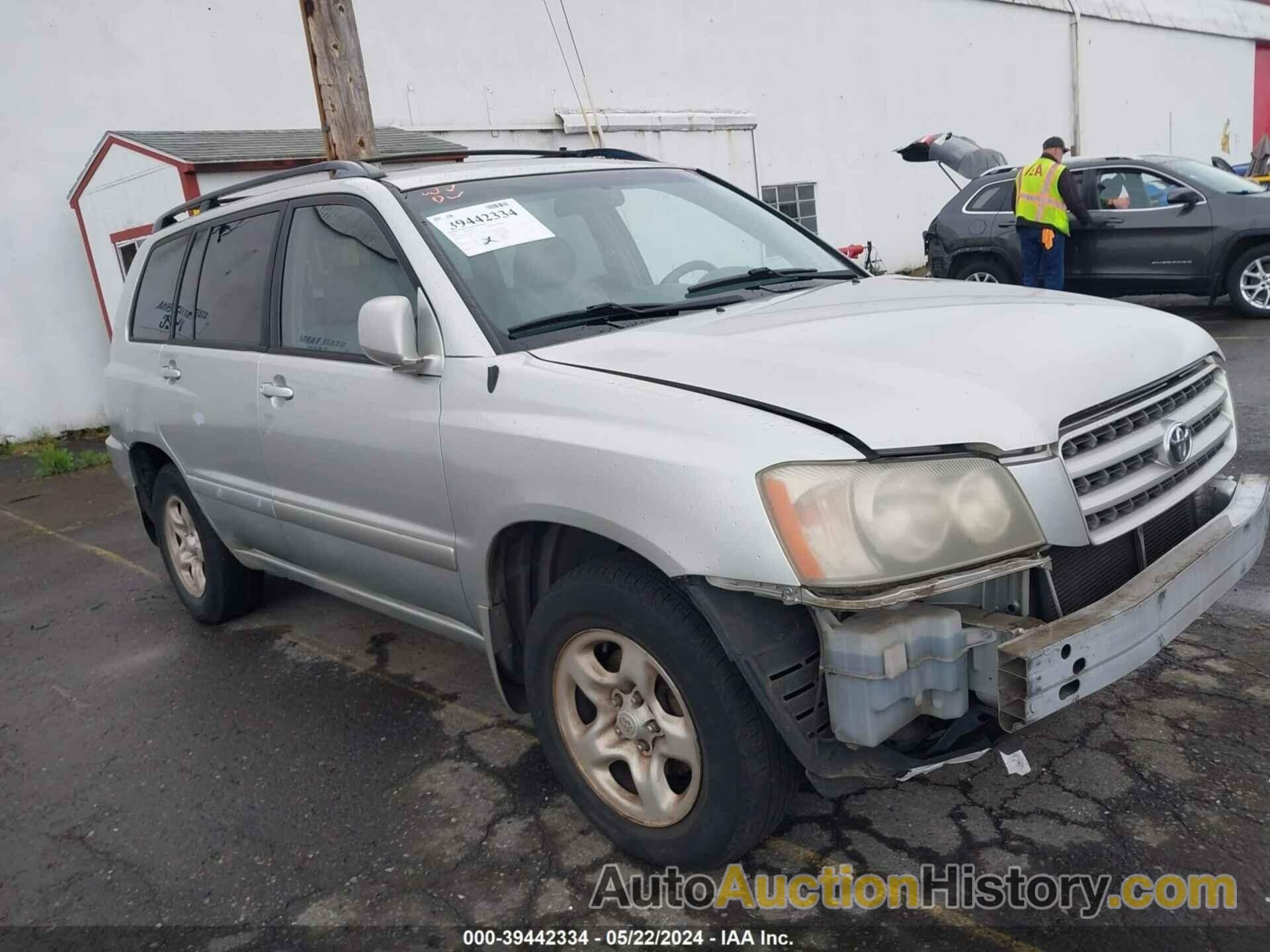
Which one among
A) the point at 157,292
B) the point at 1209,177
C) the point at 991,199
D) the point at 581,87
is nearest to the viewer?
the point at 157,292

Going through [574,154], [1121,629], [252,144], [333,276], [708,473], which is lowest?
[1121,629]

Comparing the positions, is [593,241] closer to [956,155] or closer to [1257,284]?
[1257,284]

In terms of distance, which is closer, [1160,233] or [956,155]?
[1160,233]

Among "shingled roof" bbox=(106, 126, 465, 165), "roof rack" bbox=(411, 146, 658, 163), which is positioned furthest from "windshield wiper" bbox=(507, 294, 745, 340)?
"shingled roof" bbox=(106, 126, 465, 165)

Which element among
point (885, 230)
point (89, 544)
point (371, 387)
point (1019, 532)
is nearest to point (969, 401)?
point (1019, 532)

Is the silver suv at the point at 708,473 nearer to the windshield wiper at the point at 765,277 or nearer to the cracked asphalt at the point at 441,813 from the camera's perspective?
the windshield wiper at the point at 765,277

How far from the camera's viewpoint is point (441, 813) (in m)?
3.13

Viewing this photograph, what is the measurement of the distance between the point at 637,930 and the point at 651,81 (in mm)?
12456

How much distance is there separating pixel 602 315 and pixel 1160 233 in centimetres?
875

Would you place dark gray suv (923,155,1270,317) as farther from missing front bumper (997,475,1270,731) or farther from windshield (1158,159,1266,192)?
missing front bumper (997,475,1270,731)

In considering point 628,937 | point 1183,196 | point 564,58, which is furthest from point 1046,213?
point 628,937

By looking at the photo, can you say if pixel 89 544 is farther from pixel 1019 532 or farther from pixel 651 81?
pixel 651 81

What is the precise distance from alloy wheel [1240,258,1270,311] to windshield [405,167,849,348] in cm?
768

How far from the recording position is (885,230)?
16.7 m
